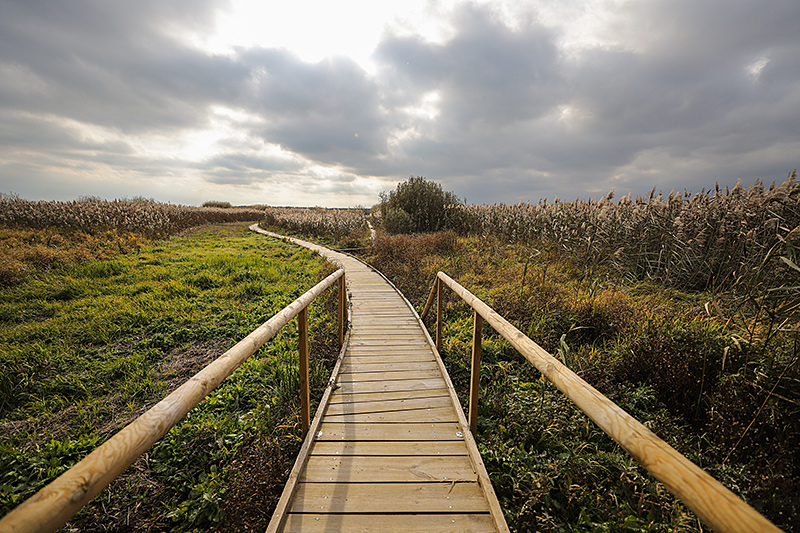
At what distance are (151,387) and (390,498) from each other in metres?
3.60

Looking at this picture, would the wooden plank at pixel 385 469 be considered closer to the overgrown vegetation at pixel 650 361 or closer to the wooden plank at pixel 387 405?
the overgrown vegetation at pixel 650 361

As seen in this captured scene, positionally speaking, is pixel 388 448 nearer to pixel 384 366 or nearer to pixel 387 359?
pixel 384 366

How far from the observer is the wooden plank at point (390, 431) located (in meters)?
3.11

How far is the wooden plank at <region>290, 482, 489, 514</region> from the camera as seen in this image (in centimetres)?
234

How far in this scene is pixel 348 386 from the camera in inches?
158

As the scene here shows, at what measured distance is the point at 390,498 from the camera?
244cm

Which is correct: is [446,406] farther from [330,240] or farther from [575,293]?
[330,240]

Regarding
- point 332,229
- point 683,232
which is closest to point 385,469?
point 683,232

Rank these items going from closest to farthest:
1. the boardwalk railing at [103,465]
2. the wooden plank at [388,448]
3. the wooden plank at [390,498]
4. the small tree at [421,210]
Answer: the boardwalk railing at [103,465] → the wooden plank at [390,498] → the wooden plank at [388,448] → the small tree at [421,210]

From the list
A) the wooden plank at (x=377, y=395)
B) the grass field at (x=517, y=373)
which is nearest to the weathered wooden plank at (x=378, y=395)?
the wooden plank at (x=377, y=395)

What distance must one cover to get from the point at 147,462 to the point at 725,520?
4102 mm

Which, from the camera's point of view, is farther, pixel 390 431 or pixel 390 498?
pixel 390 431

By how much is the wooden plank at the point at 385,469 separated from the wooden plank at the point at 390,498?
6 cm

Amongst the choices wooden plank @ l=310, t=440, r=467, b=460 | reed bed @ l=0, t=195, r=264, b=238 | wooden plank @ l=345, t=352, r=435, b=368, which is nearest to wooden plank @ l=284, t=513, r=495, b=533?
wooden plank @ l=310, t=440, r=467, b=460
